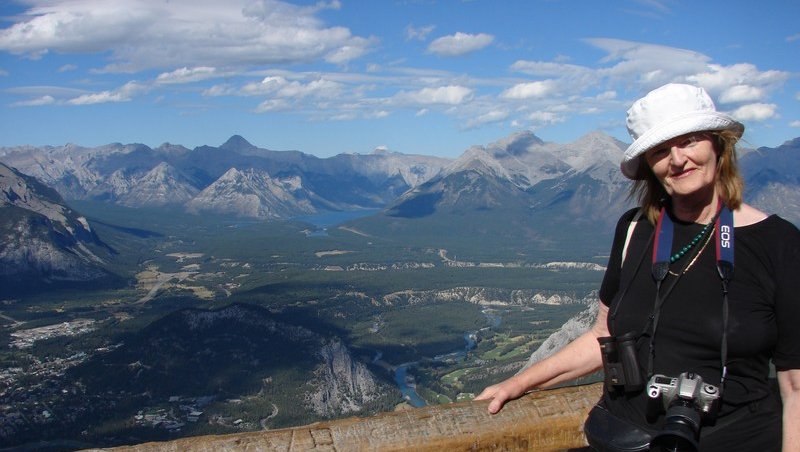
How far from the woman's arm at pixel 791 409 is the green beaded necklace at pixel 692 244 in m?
0.71

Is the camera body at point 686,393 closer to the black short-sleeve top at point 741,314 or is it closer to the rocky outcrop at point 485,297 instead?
the black short-sleeve top at point 741,314

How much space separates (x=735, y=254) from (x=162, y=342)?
10398 cm

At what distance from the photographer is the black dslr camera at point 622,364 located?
3877 millimetres

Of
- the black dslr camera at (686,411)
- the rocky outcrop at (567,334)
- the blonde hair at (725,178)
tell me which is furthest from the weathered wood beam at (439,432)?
the rocky outcrop at (567,334)

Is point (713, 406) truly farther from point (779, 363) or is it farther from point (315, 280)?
point (315, 280)

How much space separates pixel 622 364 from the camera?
3.93 meters

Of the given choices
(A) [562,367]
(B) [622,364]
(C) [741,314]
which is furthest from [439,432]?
(C) [741,314]

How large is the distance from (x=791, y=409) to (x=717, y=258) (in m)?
0.78

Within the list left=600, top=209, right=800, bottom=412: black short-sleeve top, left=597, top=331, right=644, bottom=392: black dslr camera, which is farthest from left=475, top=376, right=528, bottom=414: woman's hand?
left=600, top=209, right=800, bottom=412: black short-sleeve top

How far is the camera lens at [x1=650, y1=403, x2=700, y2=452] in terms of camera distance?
11.5 ft

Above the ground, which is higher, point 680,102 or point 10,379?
point 680,102

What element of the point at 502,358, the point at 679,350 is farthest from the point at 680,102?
the point at 502,358

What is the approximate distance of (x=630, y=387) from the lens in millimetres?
3883

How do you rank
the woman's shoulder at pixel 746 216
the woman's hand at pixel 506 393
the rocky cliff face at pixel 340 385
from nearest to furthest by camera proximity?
the woman's shoulder at pixel 746 216, the woman's hand at pixel 506 393, the rocky cliff face at pixel 340 385
